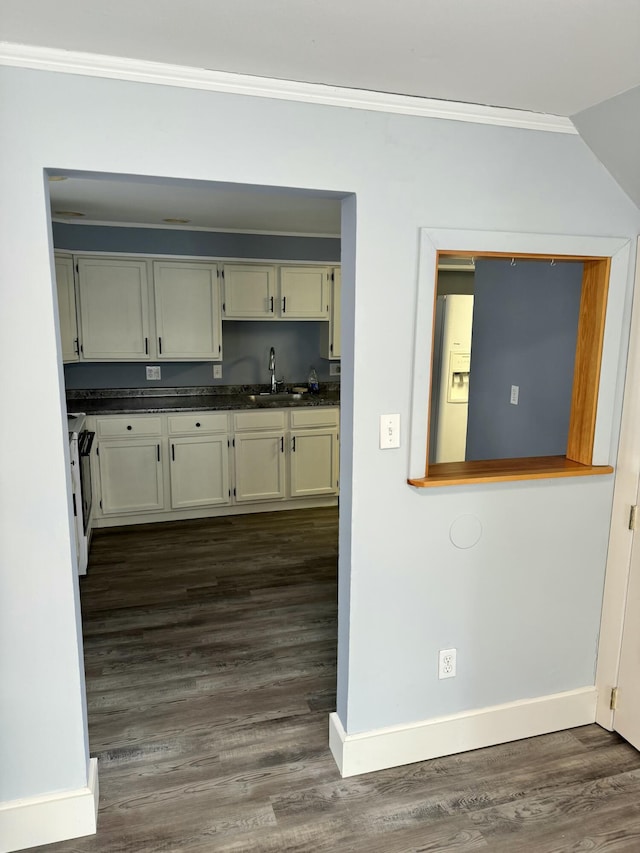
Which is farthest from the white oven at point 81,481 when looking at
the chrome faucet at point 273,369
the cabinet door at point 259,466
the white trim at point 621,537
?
the white trim at point 621,537

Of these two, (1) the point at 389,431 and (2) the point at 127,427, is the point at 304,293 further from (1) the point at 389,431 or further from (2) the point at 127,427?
(1) the point at 389,431

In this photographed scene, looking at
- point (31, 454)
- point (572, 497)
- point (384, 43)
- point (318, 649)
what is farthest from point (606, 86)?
point (318, 649)

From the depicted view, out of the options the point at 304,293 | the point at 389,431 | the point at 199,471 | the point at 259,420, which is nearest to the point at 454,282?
the point at 304,293

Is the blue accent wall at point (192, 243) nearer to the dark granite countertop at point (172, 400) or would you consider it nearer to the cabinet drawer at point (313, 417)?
the dark granite countertop at point (172, 400)

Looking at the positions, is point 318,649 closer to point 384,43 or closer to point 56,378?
point 56,378

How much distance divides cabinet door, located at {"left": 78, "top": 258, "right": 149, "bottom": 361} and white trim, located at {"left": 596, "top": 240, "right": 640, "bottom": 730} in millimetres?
3602

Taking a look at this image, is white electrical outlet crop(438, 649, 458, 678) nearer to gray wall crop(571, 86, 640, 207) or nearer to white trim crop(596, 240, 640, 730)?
white trim crop(596, 240, 640, 730)

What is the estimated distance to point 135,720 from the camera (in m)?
2.53

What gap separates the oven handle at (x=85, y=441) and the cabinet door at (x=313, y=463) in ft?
5.17

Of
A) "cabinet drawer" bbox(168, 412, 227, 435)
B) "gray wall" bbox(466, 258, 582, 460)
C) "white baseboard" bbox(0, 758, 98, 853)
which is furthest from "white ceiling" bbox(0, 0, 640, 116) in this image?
"cabinet drawer" bbox(168, 412, 227, 435)

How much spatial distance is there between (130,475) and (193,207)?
79.6 inches

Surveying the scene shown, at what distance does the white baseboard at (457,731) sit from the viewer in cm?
224

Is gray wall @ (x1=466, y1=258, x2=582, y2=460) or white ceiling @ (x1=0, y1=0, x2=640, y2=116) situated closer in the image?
white ceiling @ (x1=0, y1=0, x2=640, y2=116)

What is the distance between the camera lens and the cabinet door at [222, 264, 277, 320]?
195 inches
